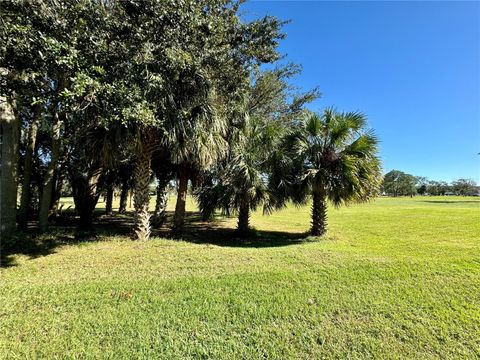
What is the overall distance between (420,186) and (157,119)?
124 m

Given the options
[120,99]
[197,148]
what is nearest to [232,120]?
[197,148]

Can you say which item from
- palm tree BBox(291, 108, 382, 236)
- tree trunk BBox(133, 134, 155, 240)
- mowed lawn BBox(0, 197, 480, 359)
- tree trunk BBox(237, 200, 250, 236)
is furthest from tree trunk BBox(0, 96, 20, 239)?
palm tree BBox(291, 108, 382, 236)

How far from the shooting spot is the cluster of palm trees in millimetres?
4922

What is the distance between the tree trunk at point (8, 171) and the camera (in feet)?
23.4

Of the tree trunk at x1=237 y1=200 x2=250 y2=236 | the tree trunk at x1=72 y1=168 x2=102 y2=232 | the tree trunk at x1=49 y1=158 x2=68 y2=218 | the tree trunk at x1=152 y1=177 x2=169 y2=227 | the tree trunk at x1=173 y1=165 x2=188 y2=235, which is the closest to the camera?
the tree trunk at x1=72 y1=168 x2=102 y2=232

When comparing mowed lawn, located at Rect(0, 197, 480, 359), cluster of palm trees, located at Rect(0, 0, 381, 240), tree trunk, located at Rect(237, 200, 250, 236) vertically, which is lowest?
mowed lawn, located at Rect(0, 197, 480, 359)

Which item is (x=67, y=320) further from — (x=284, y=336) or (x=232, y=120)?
(x=232, y=120)

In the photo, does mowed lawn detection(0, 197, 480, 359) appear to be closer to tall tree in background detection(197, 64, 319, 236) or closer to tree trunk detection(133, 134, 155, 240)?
tree trunk detection(133, 134, 155, 240)

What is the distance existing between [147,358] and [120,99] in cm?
466

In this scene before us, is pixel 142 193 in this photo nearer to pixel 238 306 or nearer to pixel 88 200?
pixel 88 200

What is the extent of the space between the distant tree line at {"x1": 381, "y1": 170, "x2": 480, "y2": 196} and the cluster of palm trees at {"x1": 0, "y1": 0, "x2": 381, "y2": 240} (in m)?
90.4

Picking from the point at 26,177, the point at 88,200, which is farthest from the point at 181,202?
the point at 26,177

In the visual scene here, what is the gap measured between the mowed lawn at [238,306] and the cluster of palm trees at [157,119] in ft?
10.2

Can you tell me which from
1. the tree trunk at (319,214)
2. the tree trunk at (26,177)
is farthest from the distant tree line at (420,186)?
the tree trunk at (26,177)
